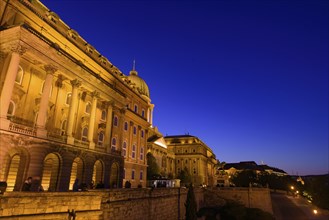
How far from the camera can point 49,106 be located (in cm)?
2939

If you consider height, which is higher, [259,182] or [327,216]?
[259,182]

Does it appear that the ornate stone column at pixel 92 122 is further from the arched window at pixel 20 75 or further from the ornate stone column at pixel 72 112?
the arched window at pixel 20 75

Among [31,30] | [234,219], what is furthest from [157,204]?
[234,219]

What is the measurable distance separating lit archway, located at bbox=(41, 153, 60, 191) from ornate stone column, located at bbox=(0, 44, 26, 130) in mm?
6697

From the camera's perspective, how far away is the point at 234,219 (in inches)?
1983

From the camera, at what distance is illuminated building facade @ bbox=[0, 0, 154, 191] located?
21984 millimetres

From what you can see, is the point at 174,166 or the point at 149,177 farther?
the point at 174,166

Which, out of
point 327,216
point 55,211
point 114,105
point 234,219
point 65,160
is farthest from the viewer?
point 327,216

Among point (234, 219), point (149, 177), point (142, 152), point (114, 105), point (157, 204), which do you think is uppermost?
point (114, 105)

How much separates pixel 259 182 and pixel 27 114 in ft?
299

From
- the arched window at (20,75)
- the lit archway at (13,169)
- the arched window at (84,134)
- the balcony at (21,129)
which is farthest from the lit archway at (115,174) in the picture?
the arched window at (20,75)

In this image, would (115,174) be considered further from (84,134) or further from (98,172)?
→ (84,134)

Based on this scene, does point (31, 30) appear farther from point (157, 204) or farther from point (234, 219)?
point (234, 219)

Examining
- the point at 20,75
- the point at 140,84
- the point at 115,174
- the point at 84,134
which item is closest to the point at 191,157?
the point at 140,84
